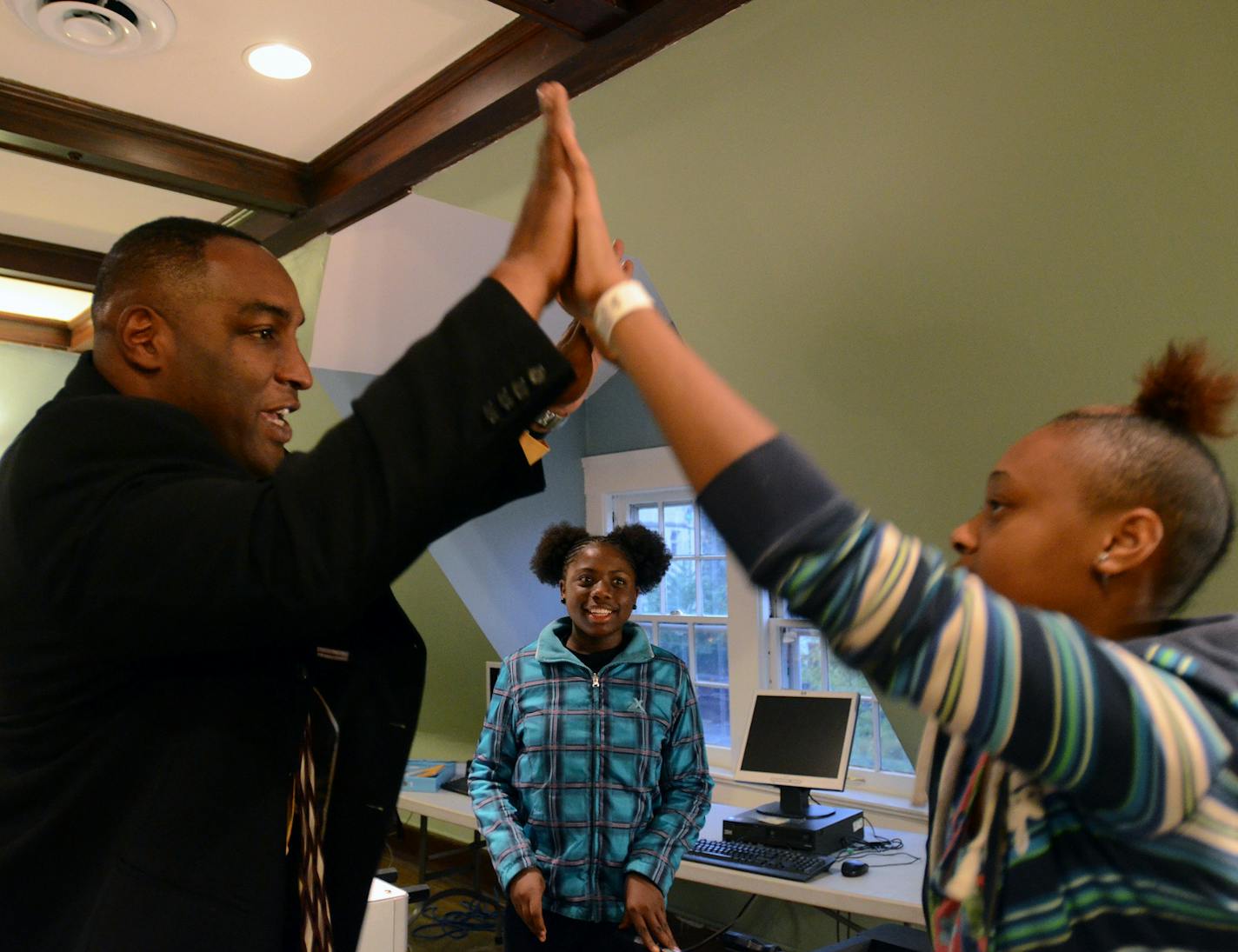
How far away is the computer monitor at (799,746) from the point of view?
341 centimetres

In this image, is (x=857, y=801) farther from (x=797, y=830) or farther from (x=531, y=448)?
(x=531, y=448)

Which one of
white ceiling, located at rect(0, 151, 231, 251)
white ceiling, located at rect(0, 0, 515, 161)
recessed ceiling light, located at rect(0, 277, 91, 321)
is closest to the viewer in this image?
white ceiling, located at rect(0, 0, 515, 161)

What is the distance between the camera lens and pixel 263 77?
2.53m

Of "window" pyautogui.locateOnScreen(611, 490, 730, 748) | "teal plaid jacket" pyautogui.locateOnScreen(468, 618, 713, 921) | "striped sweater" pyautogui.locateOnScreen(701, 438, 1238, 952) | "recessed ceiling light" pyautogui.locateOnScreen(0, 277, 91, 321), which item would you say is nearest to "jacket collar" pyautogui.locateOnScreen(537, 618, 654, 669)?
"teal plaid jacket" pyautogui.locateOnScreen(468, 618, 713, 921)

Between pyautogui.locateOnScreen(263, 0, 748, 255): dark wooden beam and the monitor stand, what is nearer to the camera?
pyautogui.locateOnScreen(263, 0, 748, 255): dark wooden beam

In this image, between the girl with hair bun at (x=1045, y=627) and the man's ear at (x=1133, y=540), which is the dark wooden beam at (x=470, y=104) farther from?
the man's ear at (x=1133, y=540)

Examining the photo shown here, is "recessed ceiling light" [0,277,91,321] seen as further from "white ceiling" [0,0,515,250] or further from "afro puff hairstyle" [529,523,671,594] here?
"afro puff hairstyle" [529,523,671,594]

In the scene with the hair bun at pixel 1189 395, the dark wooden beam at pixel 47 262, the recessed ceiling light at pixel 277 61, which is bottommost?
the hair bun at pixel 1189 395

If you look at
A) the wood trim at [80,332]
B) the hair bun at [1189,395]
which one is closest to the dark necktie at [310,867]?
the hair bun at [1189,395]

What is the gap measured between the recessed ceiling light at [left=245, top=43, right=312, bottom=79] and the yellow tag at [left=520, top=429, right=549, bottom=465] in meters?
1.90

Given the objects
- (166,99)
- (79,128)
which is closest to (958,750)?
(166,99)

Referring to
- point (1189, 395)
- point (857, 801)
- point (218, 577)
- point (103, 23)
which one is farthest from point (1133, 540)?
point (857, 801)

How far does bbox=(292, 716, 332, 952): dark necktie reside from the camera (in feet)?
3.13

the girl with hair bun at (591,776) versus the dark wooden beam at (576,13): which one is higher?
the dark wooden beam at (576,13)
